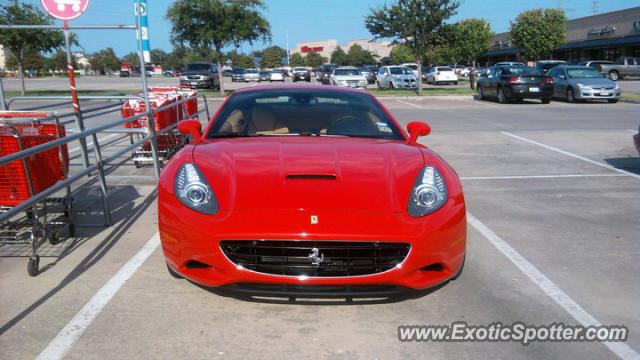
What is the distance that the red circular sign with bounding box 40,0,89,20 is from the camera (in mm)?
6391

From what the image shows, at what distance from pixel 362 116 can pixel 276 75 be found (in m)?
46.3

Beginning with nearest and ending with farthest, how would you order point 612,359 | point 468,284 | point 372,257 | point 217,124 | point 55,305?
point 612,359 < point 372,257 < point 55,305 < point 468,284 < point 217,124

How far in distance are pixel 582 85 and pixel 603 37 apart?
38505 mm

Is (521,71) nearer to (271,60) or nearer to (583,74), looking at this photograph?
(583,74)

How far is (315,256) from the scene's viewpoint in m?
3.20

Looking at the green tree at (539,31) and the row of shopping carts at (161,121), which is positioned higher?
the green tree at (539,31)

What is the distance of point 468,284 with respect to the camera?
13.4ft

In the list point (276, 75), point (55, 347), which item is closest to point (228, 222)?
point (55, 347)

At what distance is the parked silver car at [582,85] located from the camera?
69.5 feet

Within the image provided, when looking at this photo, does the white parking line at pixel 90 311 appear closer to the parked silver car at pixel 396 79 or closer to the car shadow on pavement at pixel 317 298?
the car shadow on pavement at pixel 317 298

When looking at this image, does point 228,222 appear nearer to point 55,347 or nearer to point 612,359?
point 55,347

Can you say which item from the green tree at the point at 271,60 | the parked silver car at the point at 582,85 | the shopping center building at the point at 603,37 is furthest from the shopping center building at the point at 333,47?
the parked silver car at the point at 582,85

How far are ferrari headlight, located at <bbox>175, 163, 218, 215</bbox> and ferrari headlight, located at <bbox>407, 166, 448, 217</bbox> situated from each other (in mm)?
1233

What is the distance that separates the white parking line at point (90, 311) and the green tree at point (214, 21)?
24.4 m
